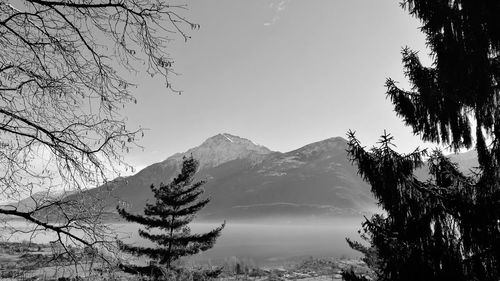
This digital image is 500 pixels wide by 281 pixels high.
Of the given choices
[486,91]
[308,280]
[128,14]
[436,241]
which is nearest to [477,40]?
[486,91]

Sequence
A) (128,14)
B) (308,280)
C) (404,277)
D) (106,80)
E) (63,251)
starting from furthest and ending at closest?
(308,280) → (404,277) → (63,251) → (106,80) → (128,14)

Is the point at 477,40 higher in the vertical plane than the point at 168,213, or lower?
higher

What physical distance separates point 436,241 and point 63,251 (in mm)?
4630

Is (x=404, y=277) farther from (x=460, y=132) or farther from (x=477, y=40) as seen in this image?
A: (x=477, y=40)

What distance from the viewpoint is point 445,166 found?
5805 mm

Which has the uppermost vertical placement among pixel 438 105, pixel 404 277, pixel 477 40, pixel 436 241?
pixel 477 40

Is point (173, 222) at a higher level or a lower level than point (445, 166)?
lower

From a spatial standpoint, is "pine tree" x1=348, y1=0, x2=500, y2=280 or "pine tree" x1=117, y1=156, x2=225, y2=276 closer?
"pine tree" x1=348, y1=0, x2=500, y2=280

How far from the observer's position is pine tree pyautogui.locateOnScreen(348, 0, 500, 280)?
464 centimetres

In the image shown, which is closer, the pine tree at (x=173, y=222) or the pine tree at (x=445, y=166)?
the pine tree at (x=445, y=166)

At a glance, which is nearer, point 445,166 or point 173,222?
point 445,166

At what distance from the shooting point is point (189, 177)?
2194cm

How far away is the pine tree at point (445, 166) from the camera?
183 inches

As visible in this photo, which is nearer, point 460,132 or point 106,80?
point 106,80
